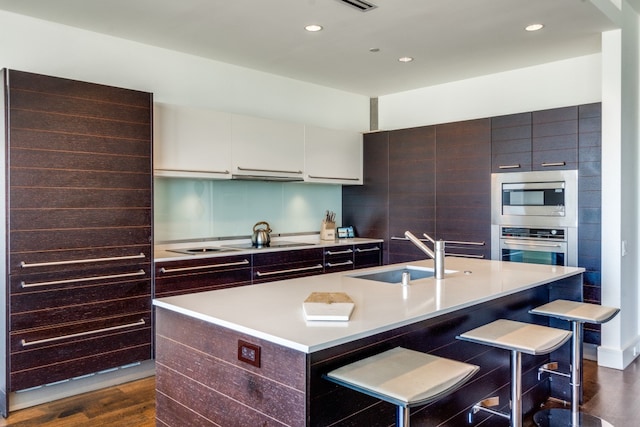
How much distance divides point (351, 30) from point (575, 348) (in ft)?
8.50

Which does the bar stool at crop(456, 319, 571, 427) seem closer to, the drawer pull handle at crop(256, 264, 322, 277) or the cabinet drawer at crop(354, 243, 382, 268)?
the drawer pull handle at crop(256, 264, 322, 277)

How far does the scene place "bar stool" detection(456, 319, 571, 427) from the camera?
1.97m

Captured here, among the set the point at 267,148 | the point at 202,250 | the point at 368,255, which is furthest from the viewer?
the point at 368,255

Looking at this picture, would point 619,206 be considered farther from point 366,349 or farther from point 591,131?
point 366,349

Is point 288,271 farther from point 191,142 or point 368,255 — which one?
point 191,142

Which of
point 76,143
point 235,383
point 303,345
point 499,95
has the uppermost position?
point 499,95

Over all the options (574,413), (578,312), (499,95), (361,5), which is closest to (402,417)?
(578,312)

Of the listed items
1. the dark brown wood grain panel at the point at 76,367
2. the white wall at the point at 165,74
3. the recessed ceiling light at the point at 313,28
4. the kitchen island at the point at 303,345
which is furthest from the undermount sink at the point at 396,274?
the white wall at the point at 165,74

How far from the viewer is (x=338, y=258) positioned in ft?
15.8

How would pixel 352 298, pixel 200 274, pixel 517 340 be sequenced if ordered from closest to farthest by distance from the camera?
1. pixel 517 340
2. pixel 352 298
3. pixel 200 274

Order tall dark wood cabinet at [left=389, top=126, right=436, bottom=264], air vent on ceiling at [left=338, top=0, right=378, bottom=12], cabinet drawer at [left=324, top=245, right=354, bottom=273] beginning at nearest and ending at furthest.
Answer: air vent on ceiling at [left=338, top=0, right=378, bottom=12]
cabinet drawer at [left=324, top=245, right=354, bottom=273]
tall dark wood cabinet at [left=389, top=126, right=436, bottom=264]

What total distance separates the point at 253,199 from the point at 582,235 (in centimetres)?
295

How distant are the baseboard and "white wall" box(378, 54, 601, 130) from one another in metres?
3.80

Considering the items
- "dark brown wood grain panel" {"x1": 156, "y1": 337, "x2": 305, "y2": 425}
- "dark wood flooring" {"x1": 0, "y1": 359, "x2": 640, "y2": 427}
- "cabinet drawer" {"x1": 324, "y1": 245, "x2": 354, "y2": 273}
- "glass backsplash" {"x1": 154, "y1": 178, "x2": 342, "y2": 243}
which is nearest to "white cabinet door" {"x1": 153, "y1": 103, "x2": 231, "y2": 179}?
"glass backsplash" {"x1": 154, "y1": 178, "x2": 342, "y2": 243}
